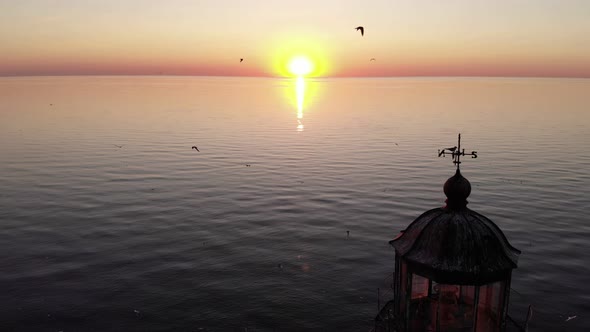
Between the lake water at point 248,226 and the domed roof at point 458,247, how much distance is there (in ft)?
39.5

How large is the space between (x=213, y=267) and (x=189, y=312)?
18.3 feet

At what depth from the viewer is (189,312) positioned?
80.7 feet

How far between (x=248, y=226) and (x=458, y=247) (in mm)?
26744

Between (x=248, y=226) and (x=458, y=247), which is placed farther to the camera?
(x=248, y=226)

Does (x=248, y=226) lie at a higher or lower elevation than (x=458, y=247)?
lower

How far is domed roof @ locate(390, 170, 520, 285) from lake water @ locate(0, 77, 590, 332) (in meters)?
12.0

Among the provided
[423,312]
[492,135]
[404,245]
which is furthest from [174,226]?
[492,135]

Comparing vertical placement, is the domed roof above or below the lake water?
above

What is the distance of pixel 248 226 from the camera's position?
124ft

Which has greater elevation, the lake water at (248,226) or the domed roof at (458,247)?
the domed roof at (458,247)

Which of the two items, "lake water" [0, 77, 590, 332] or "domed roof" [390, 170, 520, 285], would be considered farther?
"lake water" [0, 77, 590, 332]

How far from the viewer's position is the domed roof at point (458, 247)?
489 inches

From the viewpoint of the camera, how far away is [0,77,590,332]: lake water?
25062 millimetres

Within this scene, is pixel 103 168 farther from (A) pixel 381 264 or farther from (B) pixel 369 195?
(A) pixel 381 264
